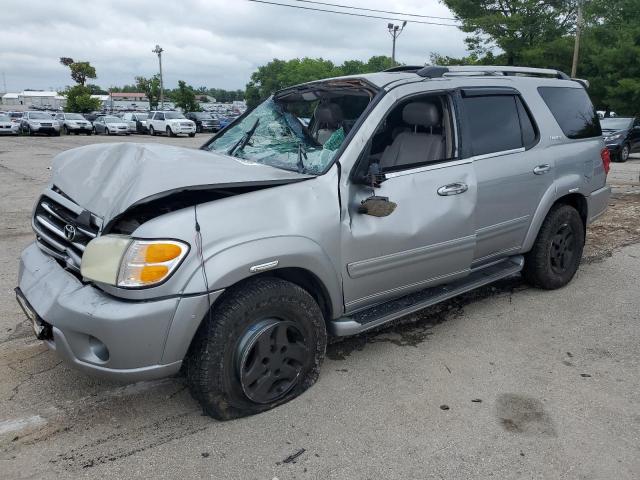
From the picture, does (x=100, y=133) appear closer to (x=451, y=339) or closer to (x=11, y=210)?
(x=11, y=210)

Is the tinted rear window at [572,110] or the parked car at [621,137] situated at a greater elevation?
the tinted rear window at [572,110]

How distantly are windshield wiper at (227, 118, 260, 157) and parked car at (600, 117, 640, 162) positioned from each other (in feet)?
52.3

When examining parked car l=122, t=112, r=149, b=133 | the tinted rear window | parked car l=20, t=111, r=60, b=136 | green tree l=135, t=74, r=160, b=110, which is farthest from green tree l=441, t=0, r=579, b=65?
green tree l=135, t=74, r=160, b=110

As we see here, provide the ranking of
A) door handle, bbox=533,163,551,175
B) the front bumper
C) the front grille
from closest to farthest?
the front bumper → the front grille → door handle, bbox=533,163,551,175

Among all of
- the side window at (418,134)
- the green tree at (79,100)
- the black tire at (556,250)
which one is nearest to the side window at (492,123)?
the side window at (418,134)

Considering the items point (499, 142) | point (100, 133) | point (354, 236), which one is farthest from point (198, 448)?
point (100, 133)

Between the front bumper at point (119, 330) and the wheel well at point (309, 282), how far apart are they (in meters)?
0.52

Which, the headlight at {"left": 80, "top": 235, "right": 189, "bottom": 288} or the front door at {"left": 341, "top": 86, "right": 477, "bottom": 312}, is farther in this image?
the front door at {"left": 341, "top": 86, "right": 477, "bottom": 312}

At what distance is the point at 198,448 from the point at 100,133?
36255mm

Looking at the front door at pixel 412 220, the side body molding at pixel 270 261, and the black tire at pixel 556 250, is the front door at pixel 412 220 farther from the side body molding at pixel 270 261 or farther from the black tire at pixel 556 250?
the black tire at pixel 556 250

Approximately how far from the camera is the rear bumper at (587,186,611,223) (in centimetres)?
493

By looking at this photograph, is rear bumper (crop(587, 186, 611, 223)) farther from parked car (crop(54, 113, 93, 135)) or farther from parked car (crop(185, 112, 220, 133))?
parked car (crop(185, 112, 220, 133))

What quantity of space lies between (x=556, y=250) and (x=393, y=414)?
2.63 metres

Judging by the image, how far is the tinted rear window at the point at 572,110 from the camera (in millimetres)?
4641
